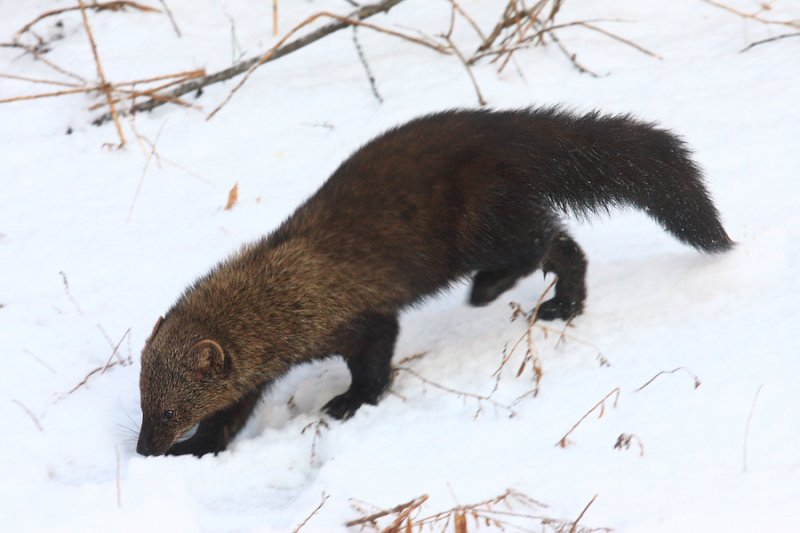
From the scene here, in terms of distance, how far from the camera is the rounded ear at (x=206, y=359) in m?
4.29

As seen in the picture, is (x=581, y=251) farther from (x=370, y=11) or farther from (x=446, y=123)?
(x=370, y=11)

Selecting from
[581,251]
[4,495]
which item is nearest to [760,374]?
[581,251]

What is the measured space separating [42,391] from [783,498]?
10.3 ft

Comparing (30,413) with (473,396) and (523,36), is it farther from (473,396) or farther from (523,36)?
(523,36)

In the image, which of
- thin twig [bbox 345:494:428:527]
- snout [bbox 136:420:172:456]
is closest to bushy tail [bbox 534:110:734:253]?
thin twig [bbox 345:494:428:527]

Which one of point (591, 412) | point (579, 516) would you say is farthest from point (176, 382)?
point (579, 516)

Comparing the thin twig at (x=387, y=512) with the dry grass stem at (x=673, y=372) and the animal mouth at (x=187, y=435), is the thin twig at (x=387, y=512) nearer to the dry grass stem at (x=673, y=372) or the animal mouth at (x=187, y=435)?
the dry grass stem at (x=673, y=372)

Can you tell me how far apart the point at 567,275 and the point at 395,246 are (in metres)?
0.88

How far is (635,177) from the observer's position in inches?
184

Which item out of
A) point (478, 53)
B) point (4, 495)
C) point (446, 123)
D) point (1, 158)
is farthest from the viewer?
point (478, 53)

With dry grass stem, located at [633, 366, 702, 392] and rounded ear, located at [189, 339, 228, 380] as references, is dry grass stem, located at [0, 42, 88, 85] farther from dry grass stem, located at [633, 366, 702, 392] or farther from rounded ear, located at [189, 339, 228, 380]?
dry grass stem, located at [633, 366, 702, 392]

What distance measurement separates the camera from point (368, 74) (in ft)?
22.3

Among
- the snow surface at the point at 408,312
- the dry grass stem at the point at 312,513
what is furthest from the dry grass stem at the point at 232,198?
the dry grass stem at the point at 312,513

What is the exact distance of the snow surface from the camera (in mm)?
3633
